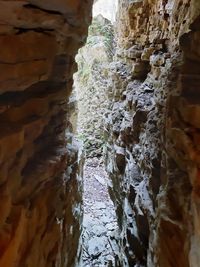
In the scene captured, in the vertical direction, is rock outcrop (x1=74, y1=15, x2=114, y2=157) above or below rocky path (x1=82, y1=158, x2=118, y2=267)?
above

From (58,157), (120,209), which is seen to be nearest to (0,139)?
(58,157)

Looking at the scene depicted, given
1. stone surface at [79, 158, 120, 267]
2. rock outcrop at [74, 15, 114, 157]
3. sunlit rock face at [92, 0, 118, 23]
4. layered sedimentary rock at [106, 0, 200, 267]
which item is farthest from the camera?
sunlit rock face at [92, 0, 118, 23]

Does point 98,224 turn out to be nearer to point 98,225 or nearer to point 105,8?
point 98,225

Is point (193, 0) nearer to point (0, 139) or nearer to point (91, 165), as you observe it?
point (0, 139)

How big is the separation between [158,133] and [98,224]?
5766 mm

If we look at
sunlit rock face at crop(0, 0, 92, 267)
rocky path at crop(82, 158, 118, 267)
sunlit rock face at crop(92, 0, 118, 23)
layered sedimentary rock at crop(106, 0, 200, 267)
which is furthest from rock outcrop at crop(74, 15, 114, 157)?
sunlit rock face at crop(0, 0, 92, 267)

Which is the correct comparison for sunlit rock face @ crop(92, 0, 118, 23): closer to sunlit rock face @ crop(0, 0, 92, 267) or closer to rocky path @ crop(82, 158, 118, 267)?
rocky path @ crop(82, 158, 118, 267)

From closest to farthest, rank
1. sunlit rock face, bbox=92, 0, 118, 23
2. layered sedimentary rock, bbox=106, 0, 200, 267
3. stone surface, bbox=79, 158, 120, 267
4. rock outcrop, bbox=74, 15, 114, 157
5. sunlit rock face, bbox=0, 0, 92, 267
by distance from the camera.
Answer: sunlit rock face, bbox=0, 0, 92, 267 < layered sedimentary rock, bbox=106, 0, 200, 267 < stone surface, bbox=79, 158, 120, 267 < rock outcrop, bbox=74, 15, 114, 157 < sunlit rock face, bbox=92, 0, 118, 23

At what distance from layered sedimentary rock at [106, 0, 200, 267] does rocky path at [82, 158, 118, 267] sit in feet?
3.81

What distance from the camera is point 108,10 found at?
1956 cm

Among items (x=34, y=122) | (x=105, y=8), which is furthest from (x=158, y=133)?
(x=105, y=8)

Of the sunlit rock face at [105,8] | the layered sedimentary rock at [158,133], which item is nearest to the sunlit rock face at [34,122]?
the layered sedimentary rock at [158,133]

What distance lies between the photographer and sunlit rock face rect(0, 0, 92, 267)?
2703 mm

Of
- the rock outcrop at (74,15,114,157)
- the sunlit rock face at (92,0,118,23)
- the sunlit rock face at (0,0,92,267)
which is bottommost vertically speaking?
the sunlit rock face at (0,0,92,267)
